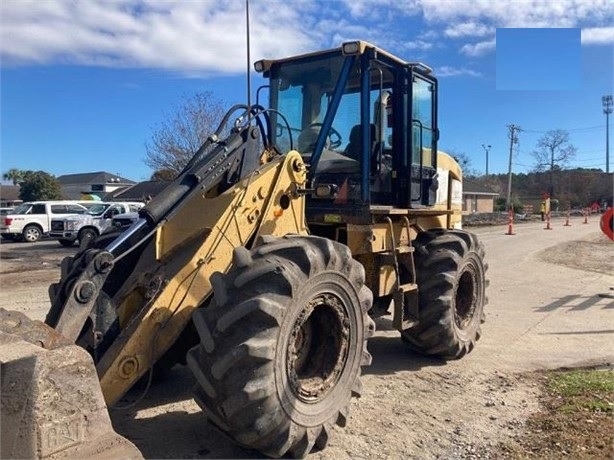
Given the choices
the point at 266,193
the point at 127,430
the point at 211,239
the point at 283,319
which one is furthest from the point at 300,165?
the point at 127,430

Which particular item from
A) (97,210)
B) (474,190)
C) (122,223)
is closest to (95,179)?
(474,190)

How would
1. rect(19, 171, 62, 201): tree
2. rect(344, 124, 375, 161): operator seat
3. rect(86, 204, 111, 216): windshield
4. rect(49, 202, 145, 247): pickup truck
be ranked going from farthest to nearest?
rect(19, 171, 62, 201): tree < rect(86, 204, 111, 216): windshield < rect(49, 202, 145, 247): pickup truck < rect(344, 124, 375, 161): operator seat

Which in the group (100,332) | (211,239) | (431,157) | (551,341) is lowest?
(551,341)

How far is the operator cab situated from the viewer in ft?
18.9

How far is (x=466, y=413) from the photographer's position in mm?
5066

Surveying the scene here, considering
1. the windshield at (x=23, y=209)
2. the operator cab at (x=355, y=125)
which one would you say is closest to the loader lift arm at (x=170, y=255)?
the operator cab at (x=355, y=125)

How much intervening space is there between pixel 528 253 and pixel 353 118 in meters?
14.9

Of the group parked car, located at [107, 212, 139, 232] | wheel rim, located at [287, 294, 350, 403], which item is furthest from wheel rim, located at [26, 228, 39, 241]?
wheel rim, located at [287, 294, 350, 403]

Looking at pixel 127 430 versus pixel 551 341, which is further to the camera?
pixel 551 341

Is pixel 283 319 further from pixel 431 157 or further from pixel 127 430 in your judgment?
pixel 431 157

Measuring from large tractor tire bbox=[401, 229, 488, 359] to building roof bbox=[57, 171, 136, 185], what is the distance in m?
82.3

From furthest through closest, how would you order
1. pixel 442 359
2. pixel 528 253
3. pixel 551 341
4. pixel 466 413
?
pixel 528 253, pixel 551 341, pixel 442 359, pixel 466 413

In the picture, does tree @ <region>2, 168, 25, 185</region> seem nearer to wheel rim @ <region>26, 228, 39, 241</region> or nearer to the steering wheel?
wheel rim @ <region>26, 228, 39, 241</region>

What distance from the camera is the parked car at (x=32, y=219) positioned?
26828 mm
